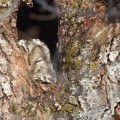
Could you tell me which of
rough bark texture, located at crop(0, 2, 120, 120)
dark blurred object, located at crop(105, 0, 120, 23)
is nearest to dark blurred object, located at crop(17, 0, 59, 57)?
rough bark texture, located at crop(0, 2, 120, 120)

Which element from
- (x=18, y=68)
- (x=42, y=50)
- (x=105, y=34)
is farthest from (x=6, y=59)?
(x=105, y=34)

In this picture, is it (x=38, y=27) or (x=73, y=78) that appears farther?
(x=38, y=27)

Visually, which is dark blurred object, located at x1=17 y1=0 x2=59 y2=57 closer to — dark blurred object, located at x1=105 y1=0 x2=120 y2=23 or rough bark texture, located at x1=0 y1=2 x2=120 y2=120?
rough bark texture, located at x1=0 y1=2 x2=120 y2=120

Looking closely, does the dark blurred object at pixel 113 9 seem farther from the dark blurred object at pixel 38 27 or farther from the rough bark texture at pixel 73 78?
the dark blurred object at pixel 38 27

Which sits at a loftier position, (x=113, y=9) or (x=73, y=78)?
(x=113, y=9)

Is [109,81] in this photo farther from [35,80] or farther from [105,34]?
[35,80]
